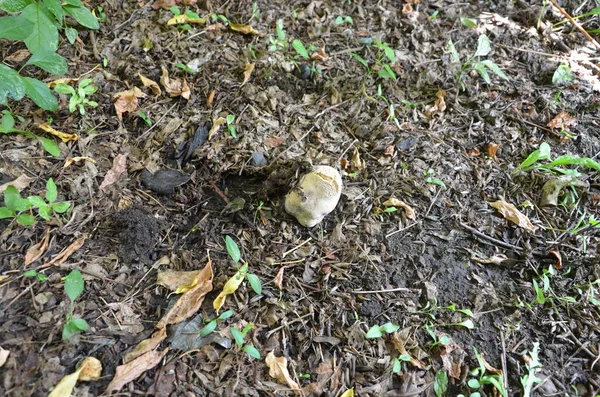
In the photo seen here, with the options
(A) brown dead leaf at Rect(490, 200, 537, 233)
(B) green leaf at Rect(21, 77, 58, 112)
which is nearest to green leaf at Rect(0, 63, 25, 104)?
(B) green leaf at Rect(21, 77, 58, 112)

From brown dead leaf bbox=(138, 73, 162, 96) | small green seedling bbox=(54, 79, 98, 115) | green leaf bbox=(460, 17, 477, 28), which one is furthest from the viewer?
green leaf bbox=(460, 17, 477, 28)

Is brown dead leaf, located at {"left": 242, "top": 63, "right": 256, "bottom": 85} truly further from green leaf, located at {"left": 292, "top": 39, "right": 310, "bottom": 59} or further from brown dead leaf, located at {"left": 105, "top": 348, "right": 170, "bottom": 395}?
brown dead leaf, located at {"left": 105, "top": 348, "right": 170, "bottom": 395}

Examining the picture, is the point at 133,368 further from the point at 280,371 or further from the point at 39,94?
the point at 39,94

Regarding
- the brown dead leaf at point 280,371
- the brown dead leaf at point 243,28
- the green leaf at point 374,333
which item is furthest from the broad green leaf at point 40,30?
the green leaf at point 374,333

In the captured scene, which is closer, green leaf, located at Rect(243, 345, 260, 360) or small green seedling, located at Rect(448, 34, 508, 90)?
green leaf, located at Rect(243, 345, 260, 360)

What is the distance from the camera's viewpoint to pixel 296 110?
2.67 meters

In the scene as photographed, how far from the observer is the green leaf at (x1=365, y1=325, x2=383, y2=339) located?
6.39ft

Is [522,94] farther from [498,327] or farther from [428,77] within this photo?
[498,327]

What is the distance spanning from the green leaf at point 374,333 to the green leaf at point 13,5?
7.54 feet

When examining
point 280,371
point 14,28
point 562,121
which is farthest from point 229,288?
point 562,121

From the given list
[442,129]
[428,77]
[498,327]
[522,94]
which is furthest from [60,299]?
[522,94]

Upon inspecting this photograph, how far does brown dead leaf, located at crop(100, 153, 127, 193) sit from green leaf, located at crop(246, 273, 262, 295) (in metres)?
0.88

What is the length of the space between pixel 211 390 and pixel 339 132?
1601mm

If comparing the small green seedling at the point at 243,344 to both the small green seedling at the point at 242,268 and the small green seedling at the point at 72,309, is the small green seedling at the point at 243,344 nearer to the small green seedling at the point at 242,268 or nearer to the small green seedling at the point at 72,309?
the small green seedling at the point at 242,268
